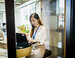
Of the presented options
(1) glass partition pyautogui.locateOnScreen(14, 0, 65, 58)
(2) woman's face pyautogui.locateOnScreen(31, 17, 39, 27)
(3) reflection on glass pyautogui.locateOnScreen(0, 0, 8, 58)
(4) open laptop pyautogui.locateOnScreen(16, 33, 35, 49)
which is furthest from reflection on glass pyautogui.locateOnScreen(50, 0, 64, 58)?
(3) reflection on glass pyautogui.locateOnScreen(0, 0, 8, 58)

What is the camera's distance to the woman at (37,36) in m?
1.07

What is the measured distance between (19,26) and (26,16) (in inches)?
5.8

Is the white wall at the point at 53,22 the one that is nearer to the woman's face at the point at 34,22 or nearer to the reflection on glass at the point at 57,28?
the reflection on glass at the point at 57,28

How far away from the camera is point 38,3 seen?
41.9 inches

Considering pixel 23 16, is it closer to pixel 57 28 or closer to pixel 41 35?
pixel 41 35

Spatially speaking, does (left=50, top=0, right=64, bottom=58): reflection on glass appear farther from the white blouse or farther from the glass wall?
the white blouse

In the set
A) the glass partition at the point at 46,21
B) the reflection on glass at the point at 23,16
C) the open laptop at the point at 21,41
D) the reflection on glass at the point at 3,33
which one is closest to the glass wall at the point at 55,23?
the glass partition at the point at 46,21

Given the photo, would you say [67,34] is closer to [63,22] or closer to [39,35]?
[63,22]

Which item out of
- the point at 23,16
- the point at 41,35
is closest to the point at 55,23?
the point at 41,35

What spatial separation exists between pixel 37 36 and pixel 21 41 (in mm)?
219

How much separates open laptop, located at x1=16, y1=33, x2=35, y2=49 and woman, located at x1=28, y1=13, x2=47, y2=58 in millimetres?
55

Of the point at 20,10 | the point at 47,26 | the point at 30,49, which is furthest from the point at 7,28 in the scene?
the point at 47,26

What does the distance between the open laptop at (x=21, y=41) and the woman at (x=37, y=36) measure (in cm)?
6

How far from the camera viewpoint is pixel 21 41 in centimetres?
99
